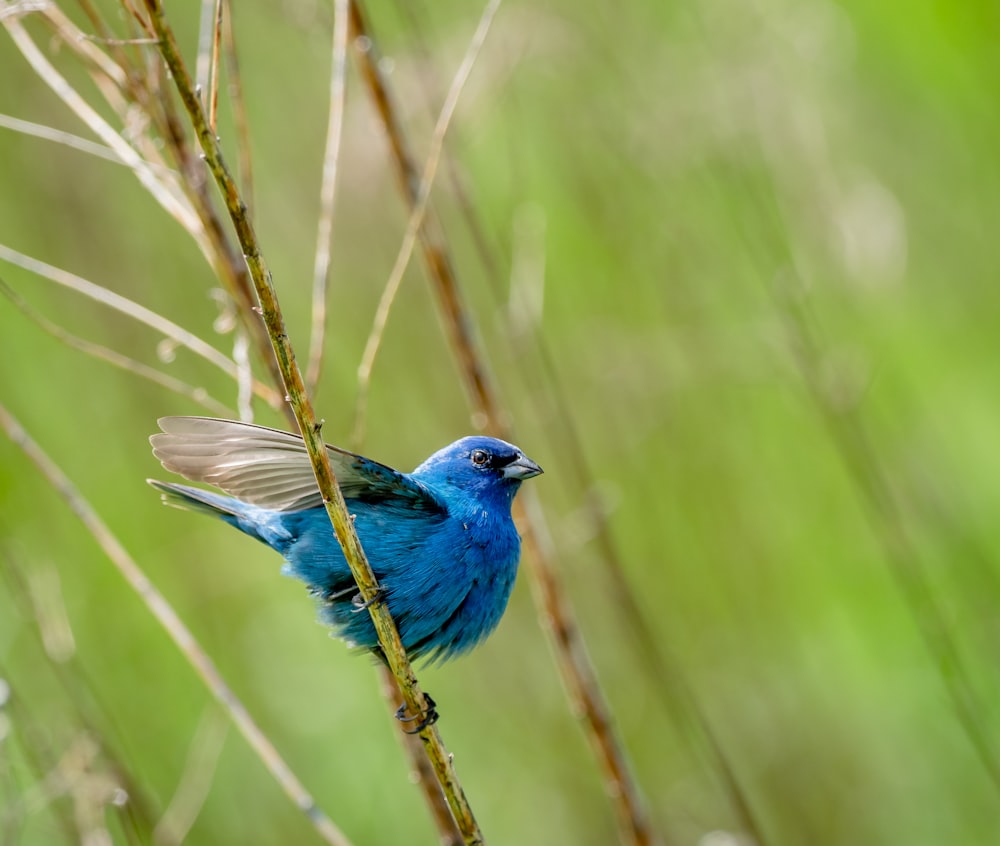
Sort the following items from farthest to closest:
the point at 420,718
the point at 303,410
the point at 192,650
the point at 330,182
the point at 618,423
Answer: the point at 618,423, the point at 192,650, the point at 330,182, the point at 420,718, the point at 303,410

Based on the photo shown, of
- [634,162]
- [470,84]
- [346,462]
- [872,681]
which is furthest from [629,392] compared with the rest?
[346,462]

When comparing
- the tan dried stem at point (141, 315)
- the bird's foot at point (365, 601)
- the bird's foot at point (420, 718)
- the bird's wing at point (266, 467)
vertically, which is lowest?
the bird's foot at point (420, 718)

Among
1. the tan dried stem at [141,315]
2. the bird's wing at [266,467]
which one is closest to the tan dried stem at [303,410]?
the bird's wing at [266,467]

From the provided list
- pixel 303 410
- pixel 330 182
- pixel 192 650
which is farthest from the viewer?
pixel 192 650

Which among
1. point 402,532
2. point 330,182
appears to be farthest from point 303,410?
point 402,532

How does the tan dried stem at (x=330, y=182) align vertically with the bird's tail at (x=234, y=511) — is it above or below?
above

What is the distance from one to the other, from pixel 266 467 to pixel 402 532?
40 centimetres

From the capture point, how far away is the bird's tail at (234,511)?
9.29ft

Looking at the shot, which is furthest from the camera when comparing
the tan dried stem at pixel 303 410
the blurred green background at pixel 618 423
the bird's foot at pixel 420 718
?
the blurred green background at pixel 618 423

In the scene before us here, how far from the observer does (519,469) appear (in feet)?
9.65

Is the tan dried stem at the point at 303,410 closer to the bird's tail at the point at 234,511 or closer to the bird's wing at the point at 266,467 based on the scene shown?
the bird's wing at the point at 266,467

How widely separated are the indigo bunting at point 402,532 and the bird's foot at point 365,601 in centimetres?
1

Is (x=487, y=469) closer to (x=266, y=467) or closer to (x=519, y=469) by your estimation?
(x=519, y=469)

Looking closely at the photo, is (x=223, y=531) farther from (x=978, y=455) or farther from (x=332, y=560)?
(x=978, y=455)
